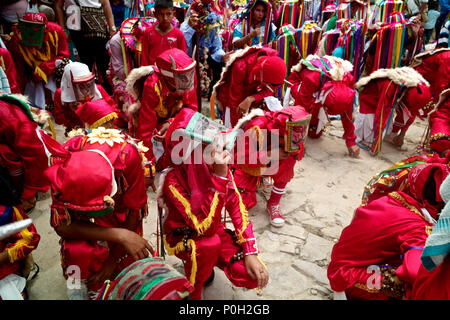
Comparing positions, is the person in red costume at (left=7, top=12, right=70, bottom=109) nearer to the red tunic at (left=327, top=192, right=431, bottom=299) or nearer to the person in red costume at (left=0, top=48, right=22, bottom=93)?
the person in red costume at (left=0, top=48, right=22, bottom=93)

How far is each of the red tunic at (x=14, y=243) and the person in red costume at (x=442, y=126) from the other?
3.98 m

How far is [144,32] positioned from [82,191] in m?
3.30

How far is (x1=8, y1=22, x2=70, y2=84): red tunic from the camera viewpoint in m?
4.33

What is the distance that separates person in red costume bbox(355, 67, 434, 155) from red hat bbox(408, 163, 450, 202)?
2603 mm

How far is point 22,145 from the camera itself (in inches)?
93.7

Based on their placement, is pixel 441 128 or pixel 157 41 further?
pixel 157 41

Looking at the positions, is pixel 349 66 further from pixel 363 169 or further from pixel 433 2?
pixel 433 2

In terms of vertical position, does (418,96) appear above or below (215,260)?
above

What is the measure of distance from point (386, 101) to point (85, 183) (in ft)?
13.4

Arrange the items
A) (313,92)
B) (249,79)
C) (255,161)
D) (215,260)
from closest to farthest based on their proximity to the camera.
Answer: (215,260)
(255,161)
(249,79)
(313,92)

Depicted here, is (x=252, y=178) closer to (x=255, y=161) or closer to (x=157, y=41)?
(x=255, y=161)

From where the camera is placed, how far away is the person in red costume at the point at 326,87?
4105mm

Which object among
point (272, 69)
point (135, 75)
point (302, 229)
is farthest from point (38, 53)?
point (302, 229)

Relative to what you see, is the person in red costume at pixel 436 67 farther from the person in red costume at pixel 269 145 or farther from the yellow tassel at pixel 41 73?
the yellow tassel at pixel 41 73
